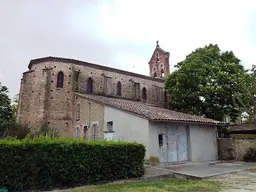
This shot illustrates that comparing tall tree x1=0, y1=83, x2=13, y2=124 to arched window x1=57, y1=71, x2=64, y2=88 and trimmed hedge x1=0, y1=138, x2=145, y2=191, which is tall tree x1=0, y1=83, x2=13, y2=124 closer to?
arched window x1=57, y1=71, x2=64, y2=88

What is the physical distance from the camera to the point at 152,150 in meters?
14.8

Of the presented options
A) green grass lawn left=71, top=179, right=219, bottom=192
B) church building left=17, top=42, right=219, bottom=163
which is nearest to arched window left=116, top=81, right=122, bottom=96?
church building left=17, top=42, right=219, bottom=163

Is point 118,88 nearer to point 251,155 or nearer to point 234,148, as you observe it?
point 234,148

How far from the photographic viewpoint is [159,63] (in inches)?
1591

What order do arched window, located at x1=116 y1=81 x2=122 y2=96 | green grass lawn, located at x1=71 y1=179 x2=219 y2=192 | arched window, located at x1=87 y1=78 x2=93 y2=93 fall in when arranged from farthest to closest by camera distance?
arched window, located at x1=116 y1=81 x2=122 y2=96 < arched window, located at x1=87 y1=78 x2=93 y2=93 < green grass lawn, located at x1=71 y1=179 x2=219 y2=192

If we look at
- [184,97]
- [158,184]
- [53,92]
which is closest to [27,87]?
[53,92]

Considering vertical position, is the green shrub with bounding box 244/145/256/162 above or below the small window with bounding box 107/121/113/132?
below

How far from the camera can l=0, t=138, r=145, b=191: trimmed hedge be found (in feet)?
27.6

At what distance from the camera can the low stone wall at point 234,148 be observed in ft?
63.8

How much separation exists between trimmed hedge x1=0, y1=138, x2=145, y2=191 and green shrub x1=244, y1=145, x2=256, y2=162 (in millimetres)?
12469

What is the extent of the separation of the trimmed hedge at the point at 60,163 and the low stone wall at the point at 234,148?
1188 cm

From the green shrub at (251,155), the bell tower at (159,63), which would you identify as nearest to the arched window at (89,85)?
the bell tower at (159,63)

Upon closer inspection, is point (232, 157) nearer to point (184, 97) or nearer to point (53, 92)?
point (184, 97)

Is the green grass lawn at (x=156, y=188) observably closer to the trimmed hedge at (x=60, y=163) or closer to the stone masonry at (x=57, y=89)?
the trimmed hedge at (x=60, y=163)
